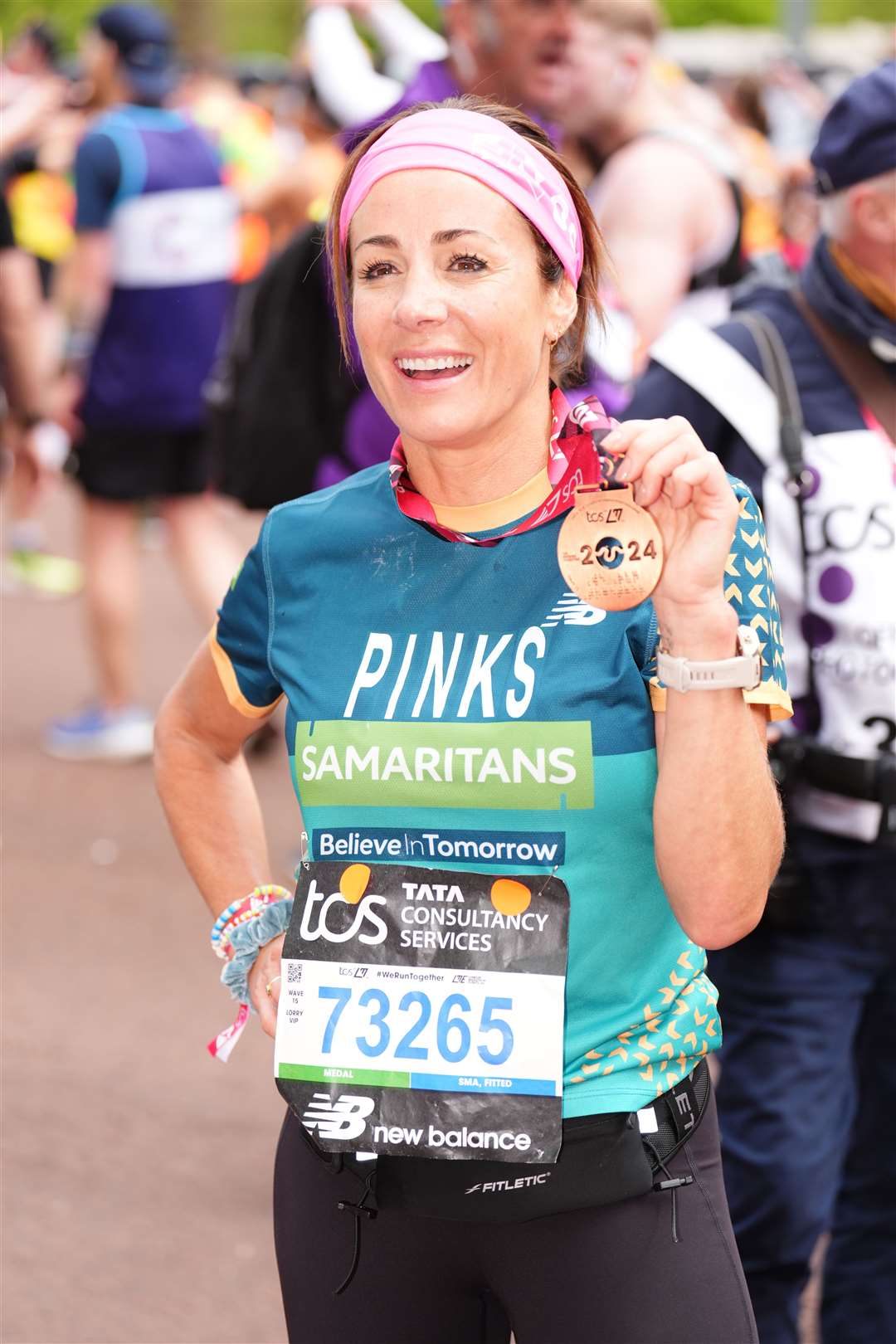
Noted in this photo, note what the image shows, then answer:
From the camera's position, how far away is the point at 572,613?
212cm

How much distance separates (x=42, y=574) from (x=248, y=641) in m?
8.63

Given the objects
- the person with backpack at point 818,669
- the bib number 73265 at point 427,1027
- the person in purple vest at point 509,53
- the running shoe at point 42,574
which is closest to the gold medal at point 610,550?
the bib number 73265 at point 427,1027

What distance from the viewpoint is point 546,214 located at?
2.20m

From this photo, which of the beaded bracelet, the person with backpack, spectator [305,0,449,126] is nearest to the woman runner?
the beaded bracelet

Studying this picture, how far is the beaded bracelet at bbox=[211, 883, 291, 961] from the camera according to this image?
2.42m

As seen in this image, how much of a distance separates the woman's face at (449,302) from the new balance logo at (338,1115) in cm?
73

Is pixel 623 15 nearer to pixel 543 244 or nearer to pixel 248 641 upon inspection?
pixel 543 244

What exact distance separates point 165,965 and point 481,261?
3795mm

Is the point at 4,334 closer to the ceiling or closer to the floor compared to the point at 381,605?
closer to the ceiling

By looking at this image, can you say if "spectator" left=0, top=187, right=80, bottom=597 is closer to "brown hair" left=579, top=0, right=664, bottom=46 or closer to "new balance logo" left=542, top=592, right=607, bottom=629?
"brown hair" left=579, top=0, right=664, bottom=46

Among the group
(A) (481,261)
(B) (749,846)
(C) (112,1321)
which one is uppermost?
(A) (481,261)

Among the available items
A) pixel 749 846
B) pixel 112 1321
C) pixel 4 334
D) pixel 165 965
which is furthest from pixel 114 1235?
pixel 4 334

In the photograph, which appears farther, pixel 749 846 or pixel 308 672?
pixel 308 672

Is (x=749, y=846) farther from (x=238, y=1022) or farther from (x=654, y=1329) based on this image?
(x=238, y=1022)
